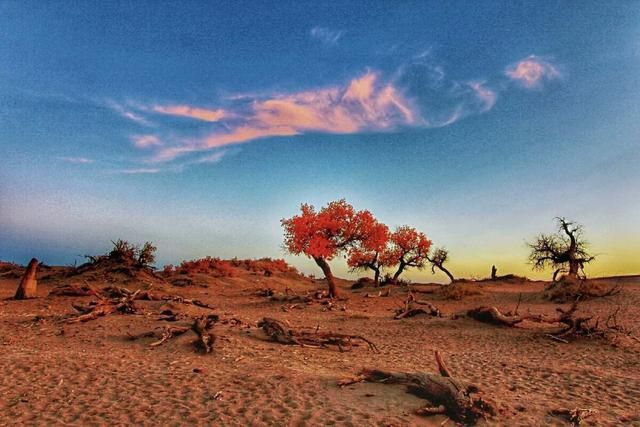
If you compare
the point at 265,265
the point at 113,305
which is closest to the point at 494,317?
the point at 113,305

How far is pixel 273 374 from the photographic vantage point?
10648mm

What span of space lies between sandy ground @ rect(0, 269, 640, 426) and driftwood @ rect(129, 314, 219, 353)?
0.92 feet

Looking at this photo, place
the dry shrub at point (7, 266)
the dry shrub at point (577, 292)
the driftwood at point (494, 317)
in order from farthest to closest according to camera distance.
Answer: the dry shrub at point (7, 266) → the dry shrub at point (577, 292) → the driftwood at point (494, 317)

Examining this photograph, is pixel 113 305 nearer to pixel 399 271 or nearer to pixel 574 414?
pixel 574 414

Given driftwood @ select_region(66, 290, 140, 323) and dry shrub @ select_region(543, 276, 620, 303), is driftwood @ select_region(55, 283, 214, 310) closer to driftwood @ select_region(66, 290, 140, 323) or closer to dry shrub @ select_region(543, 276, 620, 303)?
driftwood @ select_region(66, 290, 140, 323)

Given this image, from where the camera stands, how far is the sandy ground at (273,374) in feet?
27.7

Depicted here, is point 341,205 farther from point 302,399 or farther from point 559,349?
point 302,399

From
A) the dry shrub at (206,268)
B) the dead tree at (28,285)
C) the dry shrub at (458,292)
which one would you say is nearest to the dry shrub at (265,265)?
the dry shrub at (206,268)

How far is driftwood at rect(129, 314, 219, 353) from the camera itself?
13336 mm

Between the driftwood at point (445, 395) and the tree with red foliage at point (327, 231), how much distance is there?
21.5 meters

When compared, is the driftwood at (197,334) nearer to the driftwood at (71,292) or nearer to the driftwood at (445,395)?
the driftwood at (445,395)

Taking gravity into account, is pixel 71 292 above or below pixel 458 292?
below

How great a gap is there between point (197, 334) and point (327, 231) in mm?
19476

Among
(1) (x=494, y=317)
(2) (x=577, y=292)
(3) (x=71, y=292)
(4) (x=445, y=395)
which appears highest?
(2) (x=577, y=292)
